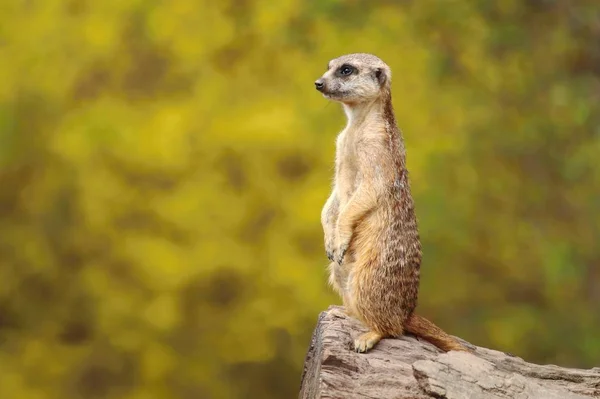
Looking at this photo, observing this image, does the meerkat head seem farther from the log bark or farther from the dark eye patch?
the log bark

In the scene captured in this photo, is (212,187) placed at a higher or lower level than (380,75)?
higher

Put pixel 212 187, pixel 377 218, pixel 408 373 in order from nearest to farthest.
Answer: pixel 408 373, pixel 377 218, pixel 212 187

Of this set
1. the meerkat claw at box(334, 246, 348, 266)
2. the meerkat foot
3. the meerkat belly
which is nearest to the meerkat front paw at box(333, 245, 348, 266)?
the meerkat claw at box(334, 246, 348, 266)

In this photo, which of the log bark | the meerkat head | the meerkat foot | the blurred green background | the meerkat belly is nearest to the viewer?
the log bark

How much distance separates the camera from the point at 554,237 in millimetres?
4516

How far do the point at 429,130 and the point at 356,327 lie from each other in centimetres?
178

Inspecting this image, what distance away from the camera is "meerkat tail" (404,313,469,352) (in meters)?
2.82

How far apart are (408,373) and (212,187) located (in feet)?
6.44

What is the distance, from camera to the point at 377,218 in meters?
2.79

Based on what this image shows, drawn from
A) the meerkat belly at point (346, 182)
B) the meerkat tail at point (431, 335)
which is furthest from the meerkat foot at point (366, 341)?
the meerkat belly at point (346, 182)

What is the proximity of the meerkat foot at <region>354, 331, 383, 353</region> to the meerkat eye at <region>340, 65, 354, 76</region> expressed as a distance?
0.88m

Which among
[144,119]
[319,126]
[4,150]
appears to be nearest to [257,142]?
[319,126]

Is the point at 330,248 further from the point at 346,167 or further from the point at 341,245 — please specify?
the point at 346,167

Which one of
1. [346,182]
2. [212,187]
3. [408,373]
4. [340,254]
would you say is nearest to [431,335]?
[408,373]
